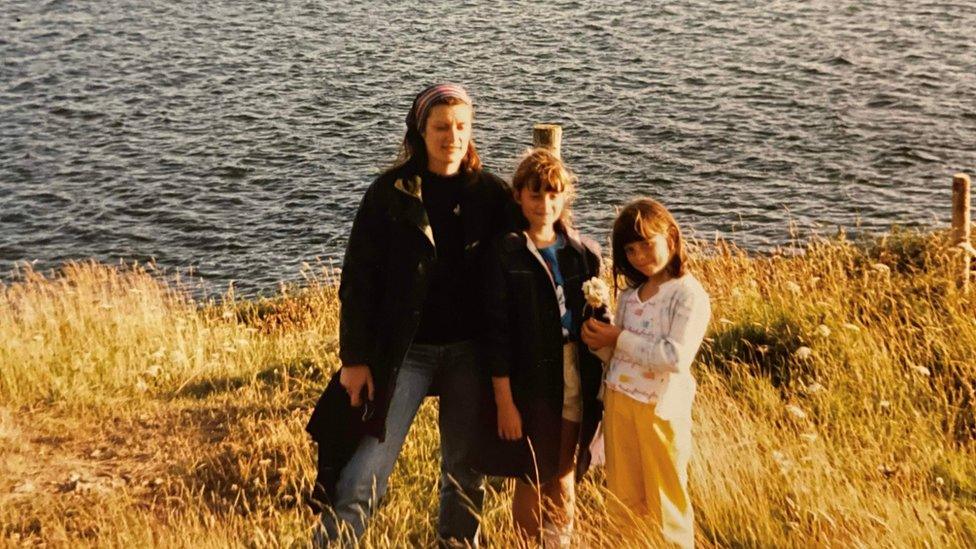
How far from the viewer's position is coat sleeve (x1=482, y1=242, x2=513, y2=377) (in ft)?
15.3

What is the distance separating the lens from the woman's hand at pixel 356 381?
4.79 m

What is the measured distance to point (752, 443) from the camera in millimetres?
5570

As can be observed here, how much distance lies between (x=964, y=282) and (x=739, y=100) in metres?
14.3

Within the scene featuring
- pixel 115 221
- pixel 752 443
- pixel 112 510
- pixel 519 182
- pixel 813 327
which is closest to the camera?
pixel 519 182

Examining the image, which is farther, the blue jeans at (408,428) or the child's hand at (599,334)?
the blue jeans at (408,428)

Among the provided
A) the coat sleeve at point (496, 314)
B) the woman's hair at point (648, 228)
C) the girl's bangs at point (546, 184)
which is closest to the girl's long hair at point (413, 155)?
the girl's bangs at point (546, 184)

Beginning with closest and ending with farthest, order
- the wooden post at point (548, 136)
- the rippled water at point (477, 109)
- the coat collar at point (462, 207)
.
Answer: the coat collar at point (462, 207) < the wooden post at point (548, 136) < the rippled water at point (477, 109)

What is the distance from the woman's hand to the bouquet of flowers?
39.6 inches

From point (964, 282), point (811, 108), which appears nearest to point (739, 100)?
point (811, 108)

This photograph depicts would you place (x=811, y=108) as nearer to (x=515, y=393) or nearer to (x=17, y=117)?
(x=17, y=117)

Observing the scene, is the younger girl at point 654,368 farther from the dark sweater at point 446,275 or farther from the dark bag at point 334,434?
the dark bag at point 334,434

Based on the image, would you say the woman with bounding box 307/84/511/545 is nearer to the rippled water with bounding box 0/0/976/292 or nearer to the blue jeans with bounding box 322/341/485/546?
the blue jeans with bounding box 322/341/485/546

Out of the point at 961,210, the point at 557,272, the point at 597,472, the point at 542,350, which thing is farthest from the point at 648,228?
the point at 961,210

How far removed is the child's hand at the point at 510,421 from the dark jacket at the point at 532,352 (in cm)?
6
